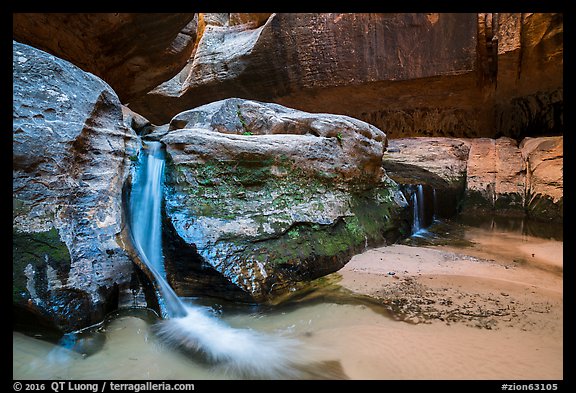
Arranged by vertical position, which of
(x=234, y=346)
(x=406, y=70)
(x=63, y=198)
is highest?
(x=406, y=70)

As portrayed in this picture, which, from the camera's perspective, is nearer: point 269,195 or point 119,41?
point 269,195

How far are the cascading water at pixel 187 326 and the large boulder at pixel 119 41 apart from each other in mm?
3369

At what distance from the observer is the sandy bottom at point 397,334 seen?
2.16 m

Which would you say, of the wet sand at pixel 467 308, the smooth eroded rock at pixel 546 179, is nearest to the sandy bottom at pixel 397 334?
the wet sand at pixel 467 308

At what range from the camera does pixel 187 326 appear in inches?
114

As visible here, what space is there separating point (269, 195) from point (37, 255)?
2390 millimetres

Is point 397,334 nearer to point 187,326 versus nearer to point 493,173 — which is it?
point 187,326

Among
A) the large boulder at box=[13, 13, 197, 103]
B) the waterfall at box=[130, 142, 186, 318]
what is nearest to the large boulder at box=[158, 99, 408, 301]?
the waterfall at box=[130, 142, 186, 318]

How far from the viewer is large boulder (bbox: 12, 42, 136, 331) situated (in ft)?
8.66

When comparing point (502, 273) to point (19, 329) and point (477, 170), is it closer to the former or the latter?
point (19, 329)

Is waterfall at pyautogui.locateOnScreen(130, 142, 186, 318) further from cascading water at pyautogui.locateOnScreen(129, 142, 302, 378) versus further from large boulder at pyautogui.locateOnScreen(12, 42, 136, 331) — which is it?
large boulder at pyautogui.locateOnScreen(12, 42, 136, 331)

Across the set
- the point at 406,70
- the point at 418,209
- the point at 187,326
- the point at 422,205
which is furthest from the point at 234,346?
the point at 406,70

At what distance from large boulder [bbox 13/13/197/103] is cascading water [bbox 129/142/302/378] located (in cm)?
337
